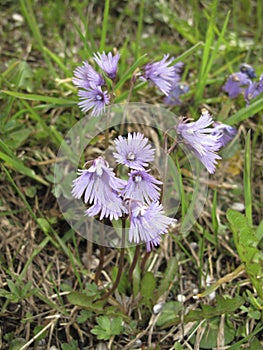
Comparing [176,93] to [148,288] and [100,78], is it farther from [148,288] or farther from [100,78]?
[148,288]

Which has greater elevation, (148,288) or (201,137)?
(201,137)

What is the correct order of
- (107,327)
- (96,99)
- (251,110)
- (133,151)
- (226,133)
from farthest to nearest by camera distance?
1. (226,133)
2. (251,110)
3. (107,327)
4. (96,99)
5. (133,151)

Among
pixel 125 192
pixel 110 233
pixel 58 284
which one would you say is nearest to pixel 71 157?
pixel 110 233

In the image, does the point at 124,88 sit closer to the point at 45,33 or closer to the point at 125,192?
the point at 45,33

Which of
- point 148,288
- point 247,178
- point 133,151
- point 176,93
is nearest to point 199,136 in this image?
point 133,151

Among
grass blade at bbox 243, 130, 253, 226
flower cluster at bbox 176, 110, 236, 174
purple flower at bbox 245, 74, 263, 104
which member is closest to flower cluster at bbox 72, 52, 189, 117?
flower cluster at bbox 176, 110, 236, 174

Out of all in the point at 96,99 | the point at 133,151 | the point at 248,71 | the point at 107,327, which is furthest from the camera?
the point at 248,71

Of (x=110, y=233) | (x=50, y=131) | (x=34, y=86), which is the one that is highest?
(x=34, y=86)
